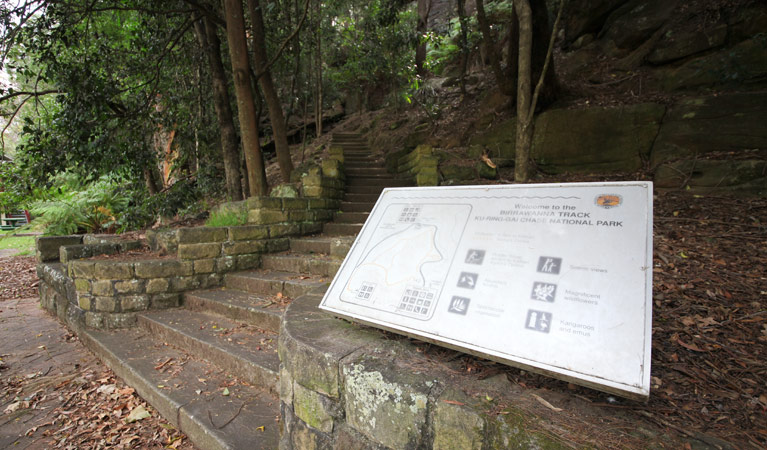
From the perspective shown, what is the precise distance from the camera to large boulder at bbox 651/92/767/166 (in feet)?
Result: 11.5

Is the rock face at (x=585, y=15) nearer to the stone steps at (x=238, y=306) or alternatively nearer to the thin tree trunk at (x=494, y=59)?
the thin tree trunk at (x=494, y=59)

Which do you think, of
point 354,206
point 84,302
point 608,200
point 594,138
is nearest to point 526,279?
point 608,200

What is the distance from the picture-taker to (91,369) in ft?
9.31

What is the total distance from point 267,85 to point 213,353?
4903mm

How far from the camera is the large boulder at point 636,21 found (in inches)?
212

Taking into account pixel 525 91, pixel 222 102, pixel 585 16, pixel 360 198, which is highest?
pixel 585 16

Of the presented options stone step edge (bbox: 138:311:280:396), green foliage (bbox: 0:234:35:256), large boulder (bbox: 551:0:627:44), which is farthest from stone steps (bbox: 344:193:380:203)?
green foliage (bbox: 0:234:35:256)

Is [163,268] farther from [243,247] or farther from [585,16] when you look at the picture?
[585,16]

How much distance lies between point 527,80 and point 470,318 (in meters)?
3.05

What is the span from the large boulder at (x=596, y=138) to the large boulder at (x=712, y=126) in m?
0.18

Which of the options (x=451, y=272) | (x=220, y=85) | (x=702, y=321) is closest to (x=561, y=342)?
(x=451, y=272)

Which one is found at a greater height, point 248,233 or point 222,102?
point 222,102

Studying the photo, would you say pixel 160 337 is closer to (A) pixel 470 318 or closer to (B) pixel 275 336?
(B) pixel 275 336

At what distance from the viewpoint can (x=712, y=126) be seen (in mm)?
3740
